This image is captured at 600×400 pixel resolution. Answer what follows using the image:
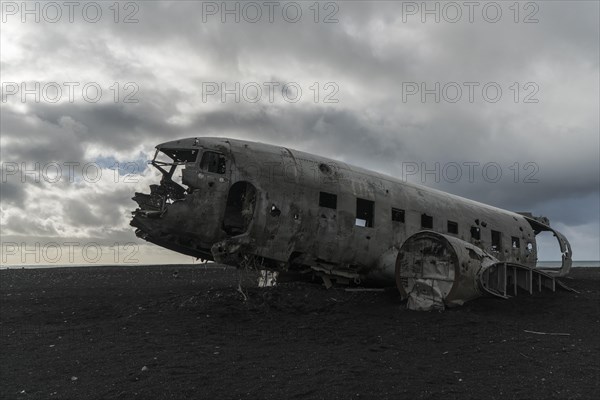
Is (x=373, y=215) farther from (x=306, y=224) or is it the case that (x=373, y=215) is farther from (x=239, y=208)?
(x=239, y=208)

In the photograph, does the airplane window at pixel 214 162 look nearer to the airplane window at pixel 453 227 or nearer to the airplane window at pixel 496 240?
the airplane window at pixel 453 227

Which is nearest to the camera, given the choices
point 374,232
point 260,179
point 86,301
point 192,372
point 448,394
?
point 448,394

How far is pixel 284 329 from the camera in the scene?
1212cm

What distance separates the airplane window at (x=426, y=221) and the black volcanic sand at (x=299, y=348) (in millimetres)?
3216

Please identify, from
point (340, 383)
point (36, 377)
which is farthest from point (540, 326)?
point (36, 377)

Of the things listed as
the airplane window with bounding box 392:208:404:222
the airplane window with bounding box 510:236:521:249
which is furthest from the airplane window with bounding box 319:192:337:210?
the airplane window with bounding box 510:236:521:249

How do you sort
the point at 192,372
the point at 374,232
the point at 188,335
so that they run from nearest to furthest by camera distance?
the point at 192,372, the point at 188,335, the point at 374,232

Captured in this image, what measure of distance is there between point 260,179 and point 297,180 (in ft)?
4.32

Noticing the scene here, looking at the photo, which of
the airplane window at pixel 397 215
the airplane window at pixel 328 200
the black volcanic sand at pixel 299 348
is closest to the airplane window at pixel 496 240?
the black volcanic sand at pixel 299 348

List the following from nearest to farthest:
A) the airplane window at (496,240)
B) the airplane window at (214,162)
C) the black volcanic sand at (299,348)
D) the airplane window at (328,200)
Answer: the black volcanic sand at (299,348) → the airplane window at (214,162) → the airplane window at (328,200) → the airplane window at (496,240)

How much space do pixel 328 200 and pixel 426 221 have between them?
5008 mm

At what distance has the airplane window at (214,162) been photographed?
44.0 feet

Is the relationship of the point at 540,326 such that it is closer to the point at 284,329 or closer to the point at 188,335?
the point at 284,329

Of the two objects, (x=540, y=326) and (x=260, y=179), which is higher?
(x=260, y=179)
